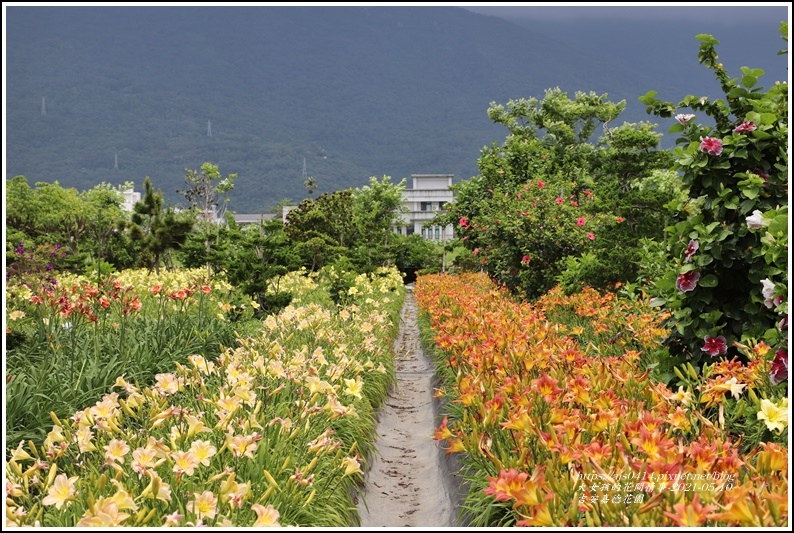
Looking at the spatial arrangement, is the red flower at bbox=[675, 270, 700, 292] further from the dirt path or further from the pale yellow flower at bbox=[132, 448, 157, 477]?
the pale yellow flower at bbox=[132, 448, 157, 477]

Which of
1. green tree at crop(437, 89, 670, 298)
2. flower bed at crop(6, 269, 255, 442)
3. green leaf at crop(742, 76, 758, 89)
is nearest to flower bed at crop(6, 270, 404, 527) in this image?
flower bed at crop(6, 269, 255, 442)

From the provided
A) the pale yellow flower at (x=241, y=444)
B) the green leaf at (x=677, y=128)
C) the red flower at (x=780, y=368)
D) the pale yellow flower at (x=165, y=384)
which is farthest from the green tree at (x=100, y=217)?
the red flower at (x=780, y=368)

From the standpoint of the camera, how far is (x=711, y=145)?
4379mm

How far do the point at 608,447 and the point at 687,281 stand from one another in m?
2.33

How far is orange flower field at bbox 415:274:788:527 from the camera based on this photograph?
7.17 feet

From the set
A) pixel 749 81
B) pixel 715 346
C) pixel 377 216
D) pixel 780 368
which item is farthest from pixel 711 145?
pixel 377 216

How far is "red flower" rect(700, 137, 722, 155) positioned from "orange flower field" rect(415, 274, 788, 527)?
51.0 inches

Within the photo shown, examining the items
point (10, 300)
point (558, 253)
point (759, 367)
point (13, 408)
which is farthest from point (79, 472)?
point (558, 253)

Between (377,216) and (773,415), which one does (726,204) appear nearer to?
(773,415)

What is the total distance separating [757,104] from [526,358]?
7.44 ft

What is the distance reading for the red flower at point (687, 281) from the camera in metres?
4.47

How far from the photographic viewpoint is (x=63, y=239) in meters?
23.3

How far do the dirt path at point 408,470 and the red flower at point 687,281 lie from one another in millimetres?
→ 2002

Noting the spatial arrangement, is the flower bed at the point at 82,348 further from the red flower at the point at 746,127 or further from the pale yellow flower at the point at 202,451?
the red flower at the point at 746,127
